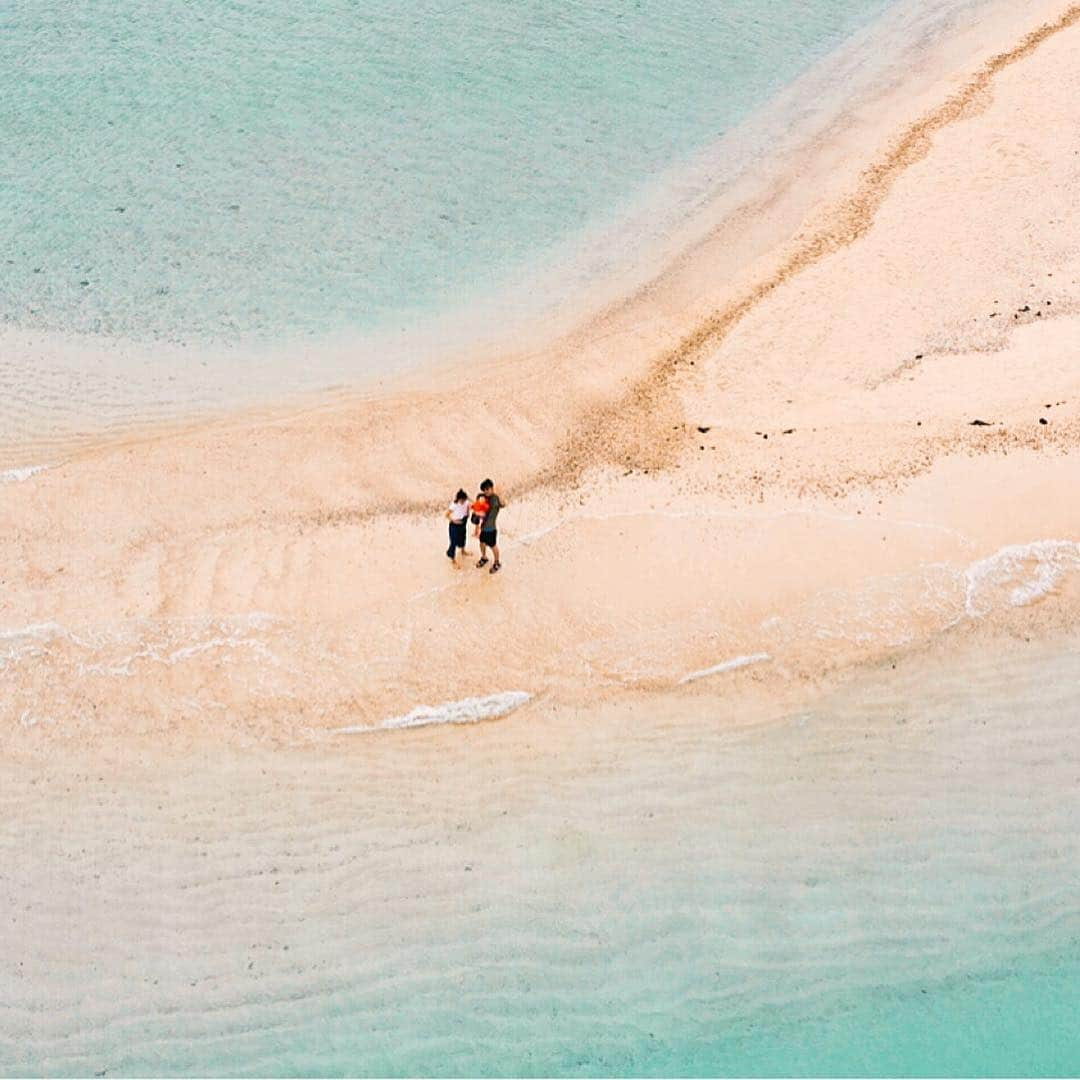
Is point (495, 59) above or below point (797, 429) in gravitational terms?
Answer: above

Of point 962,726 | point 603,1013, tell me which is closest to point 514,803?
point 603,1013

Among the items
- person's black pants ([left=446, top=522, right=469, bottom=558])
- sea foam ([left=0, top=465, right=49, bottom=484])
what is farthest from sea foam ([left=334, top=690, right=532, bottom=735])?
sea foam ([left=0, top=465, right=49, bottom=484])

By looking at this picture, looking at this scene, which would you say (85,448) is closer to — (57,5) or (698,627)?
(698,627)

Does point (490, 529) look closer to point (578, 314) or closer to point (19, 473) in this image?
point (578, 314)

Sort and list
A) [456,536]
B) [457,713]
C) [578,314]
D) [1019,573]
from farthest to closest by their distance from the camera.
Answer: [578,314], [456,536], [1019,573], [457,713]

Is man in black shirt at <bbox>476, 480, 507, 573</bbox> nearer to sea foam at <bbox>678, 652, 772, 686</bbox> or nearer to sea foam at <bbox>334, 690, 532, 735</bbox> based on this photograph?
sea foam at <bbox>334, 690, 532, 735</bbox>

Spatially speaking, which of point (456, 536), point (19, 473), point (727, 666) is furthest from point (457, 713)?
point (19, 473)

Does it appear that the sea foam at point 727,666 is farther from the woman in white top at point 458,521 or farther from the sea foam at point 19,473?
the sea foam at point 19,473

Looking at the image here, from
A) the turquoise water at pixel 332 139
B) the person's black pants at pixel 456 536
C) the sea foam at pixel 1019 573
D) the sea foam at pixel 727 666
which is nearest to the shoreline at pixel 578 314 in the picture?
the turquoise water at pixel 332 139
